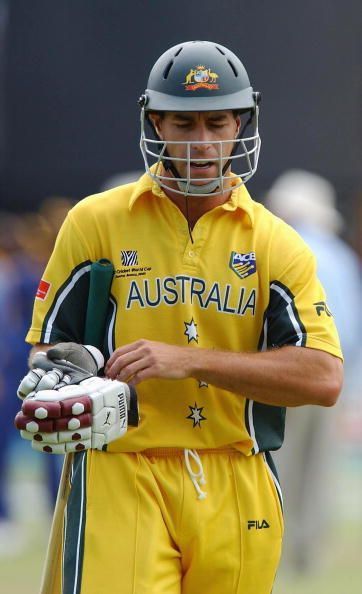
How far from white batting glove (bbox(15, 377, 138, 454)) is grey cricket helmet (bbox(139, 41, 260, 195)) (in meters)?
0.79

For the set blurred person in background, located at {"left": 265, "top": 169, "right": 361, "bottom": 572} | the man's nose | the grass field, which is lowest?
the grass field

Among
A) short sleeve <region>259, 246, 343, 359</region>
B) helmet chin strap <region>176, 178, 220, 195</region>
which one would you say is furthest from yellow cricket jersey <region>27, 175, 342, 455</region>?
helmet chin strap <region>176, 178, 220, 195</region>

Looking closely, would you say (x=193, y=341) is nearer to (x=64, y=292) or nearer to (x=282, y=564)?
(x=64, y=292)

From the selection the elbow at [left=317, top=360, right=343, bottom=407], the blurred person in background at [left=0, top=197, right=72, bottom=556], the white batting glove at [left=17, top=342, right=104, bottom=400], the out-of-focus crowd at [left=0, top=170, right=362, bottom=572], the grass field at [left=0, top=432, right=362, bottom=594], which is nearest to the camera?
the white batting glove at [left=17, top=342, right=104, bottom=400]

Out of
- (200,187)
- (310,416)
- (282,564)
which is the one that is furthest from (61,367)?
(282,564)

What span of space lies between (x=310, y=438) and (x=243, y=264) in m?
4.69

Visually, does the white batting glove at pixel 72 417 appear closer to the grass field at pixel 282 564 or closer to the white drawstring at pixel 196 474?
the white drawstring at pixel 196 474

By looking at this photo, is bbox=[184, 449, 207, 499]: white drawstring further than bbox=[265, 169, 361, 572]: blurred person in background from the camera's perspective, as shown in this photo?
No

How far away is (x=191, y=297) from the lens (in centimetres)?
449

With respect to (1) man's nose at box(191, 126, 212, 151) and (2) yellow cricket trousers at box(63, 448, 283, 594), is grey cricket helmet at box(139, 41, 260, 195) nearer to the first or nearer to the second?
(1) man's nose at box(191, 126, 212, 151)

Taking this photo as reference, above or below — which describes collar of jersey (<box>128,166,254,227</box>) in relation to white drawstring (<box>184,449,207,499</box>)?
above

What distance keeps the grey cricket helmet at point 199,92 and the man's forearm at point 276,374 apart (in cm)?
55

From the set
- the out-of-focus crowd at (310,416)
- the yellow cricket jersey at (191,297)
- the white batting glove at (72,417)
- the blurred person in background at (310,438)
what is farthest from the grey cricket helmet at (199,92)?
the blurred person in background at (310,438)

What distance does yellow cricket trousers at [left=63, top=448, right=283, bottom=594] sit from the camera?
14.3ft
